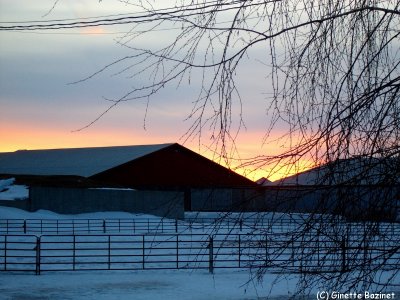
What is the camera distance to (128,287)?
49.8 feet

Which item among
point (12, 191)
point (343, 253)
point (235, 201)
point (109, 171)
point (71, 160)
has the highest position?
point (71, 160)

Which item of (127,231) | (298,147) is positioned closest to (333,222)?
(298,147)

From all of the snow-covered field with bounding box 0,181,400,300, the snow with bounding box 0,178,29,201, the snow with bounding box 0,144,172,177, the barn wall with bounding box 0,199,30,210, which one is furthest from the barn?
the snow-covered field with bounding box 0,181,400,300

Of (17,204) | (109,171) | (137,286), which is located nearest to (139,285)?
(137,286)

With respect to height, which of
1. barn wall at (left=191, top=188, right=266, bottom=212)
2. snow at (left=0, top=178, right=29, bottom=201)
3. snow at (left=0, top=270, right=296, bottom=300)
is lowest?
snow at (left=0, top=270, right=296, bottom=300)

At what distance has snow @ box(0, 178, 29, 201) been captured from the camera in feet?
149

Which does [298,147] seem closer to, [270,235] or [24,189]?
[270,235]

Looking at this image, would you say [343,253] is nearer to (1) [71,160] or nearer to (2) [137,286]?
(2) [137,286]

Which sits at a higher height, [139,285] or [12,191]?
[12,191]

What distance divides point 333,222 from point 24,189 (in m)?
46.3

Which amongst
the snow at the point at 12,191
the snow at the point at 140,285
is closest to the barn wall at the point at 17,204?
the snow at the point at 12,191

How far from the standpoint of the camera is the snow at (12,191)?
4531 cm

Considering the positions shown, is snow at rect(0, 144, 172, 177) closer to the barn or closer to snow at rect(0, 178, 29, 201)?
the barn

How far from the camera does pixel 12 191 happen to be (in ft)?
154
